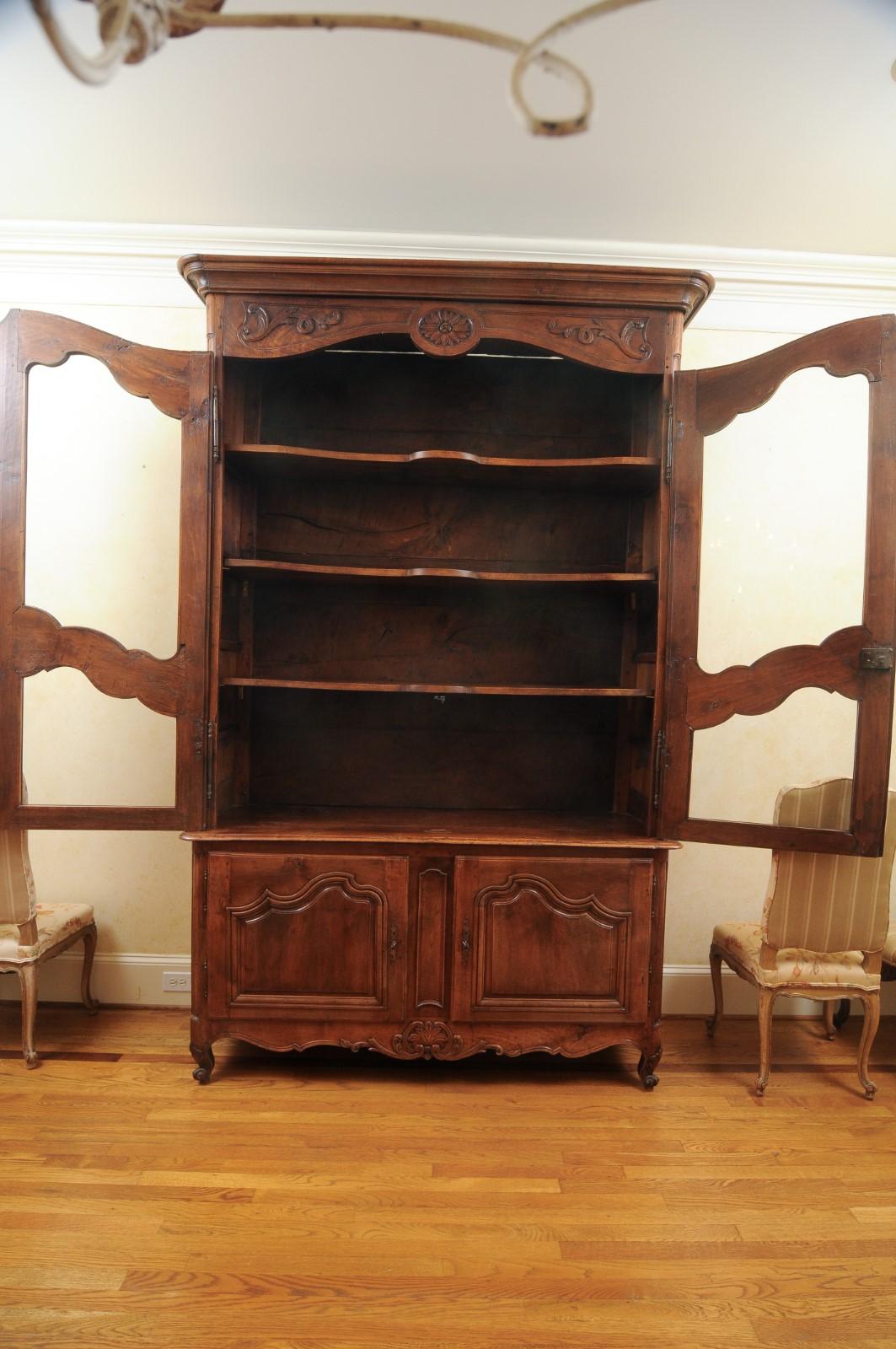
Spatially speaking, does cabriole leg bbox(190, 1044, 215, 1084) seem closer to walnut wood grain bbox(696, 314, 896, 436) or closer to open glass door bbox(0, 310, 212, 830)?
open glass door bbox(0, 310, 212, 830)

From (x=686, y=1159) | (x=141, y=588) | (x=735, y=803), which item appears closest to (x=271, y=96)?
(x=141, y=588)

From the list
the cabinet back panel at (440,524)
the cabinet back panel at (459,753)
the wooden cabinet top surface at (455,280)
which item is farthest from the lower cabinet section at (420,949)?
the wooden cabinet top surface at (455,280)

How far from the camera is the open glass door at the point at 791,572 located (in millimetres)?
2291

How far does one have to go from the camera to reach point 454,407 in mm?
2973

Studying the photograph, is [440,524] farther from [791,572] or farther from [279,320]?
[791,572]

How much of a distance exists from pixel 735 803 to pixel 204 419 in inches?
82.0

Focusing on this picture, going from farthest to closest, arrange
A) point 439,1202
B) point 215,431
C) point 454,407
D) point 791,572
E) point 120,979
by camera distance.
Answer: point 120,979 < point 454,407 < point 215,431 < point 791,572 < point 439,1202

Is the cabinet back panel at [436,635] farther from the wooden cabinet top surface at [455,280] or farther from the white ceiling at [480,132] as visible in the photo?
the white ceiling at [480,132]

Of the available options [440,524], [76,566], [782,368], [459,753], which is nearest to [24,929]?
[76,566]

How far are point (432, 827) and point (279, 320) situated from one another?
5.32ft

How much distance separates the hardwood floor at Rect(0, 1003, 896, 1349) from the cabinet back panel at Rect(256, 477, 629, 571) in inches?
67.4

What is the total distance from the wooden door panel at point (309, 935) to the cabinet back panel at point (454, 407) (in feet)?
4.80

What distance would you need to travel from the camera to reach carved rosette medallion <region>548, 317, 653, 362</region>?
8.39ft

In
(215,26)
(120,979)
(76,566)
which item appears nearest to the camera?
(215,26)
